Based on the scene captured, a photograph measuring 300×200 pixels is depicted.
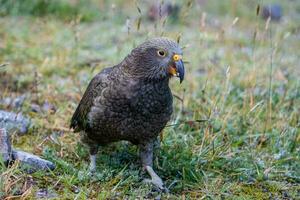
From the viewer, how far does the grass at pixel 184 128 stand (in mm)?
3990

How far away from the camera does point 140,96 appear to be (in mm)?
3918

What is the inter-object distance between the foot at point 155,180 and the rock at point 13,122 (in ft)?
4.09

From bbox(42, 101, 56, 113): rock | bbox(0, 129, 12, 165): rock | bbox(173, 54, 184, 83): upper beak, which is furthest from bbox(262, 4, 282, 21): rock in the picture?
bbox(0, 129, 12, 165): rock

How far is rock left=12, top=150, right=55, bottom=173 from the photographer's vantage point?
3938 millimetres

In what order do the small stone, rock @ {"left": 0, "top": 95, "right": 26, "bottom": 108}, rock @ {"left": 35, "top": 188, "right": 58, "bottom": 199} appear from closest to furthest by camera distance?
rock @ {"left": 35, "top": 188, "right": 58, "bottom": 199}, rock @ {"left": 0, "top": 95, "right": 26, "bottom": 108}, the small stone

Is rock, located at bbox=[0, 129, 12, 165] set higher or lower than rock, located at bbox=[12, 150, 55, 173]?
higher

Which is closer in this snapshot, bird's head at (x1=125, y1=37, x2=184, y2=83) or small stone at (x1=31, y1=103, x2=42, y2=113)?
bird's head at (x1=125, y1=37, x2=184, y2=83)

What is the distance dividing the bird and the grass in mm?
298

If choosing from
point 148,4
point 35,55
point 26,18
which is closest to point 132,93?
point 35,55

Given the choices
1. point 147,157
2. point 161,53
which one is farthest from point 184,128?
point 161,53

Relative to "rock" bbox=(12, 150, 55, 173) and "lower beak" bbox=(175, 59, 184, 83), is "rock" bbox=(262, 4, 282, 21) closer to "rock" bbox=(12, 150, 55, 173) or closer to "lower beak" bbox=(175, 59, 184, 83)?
"lower beak" bbox=(175, 59, 184, 83)

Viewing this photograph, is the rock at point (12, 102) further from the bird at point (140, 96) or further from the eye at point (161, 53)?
the eye at point (161, 53)

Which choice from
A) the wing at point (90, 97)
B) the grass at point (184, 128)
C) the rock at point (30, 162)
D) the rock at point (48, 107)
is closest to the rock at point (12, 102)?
the grass at point (184, 128)

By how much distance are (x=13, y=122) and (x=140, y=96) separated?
1.39 m
